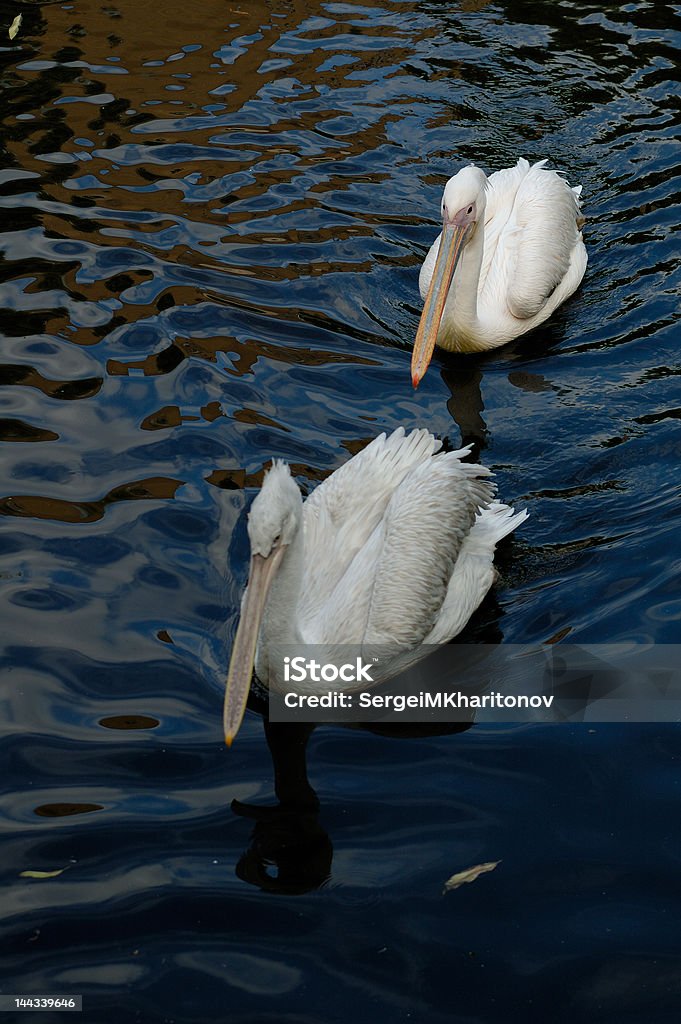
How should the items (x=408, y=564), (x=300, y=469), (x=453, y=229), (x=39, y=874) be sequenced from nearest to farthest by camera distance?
(x=39, y=874), (x=408, y=564), (x=300, y=469), (x=453, y=229)

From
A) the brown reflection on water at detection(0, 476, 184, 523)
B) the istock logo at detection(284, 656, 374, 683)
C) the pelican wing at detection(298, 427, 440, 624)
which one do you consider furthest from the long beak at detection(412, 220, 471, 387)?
the istock logo at detection(284, 656, 374, 683)

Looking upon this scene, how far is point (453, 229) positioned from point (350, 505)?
187 centimetres

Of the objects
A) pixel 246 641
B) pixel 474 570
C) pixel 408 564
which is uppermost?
pixel 246 641

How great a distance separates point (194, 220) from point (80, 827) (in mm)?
4225

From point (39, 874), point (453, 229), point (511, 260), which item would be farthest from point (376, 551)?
point (511, 260)

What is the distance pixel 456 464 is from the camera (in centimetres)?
466

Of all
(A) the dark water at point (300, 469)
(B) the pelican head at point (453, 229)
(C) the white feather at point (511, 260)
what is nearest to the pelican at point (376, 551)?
(A) the dark water at point (300, 469)

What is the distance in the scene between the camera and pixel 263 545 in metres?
3.84

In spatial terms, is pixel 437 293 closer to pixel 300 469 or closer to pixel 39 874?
pixel 300 469

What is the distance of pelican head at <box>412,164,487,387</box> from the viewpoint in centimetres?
570

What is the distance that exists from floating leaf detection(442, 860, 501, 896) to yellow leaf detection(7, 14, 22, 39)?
7388mm

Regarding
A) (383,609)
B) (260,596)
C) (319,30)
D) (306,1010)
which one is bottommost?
(306,1010)

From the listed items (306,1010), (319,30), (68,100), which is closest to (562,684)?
(306,1010)

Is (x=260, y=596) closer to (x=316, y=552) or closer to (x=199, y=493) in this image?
(x=316, y=552)
